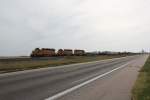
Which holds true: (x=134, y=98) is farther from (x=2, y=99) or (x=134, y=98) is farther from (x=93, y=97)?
(x=2, y=99)

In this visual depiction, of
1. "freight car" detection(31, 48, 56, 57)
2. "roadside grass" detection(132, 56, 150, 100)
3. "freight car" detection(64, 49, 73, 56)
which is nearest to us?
"roadside grass" detection(132, 56, 150, 100)

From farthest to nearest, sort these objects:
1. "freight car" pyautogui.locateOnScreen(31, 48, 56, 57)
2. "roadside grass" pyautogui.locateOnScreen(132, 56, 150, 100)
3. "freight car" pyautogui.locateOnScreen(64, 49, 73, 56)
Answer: "freight car" pyautogui.locateOnScreen(64, 49, 73, 56), "freight car" pyautogui.locateOnScreen(31, 48, 56, 57), "roadside grass" pyautogui.locateOnScreen(132, 56, 150, 100)

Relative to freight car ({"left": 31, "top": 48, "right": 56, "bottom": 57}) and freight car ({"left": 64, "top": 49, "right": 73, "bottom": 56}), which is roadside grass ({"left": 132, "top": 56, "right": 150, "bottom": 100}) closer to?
freight car ({"left": 31, "top": 48, "right": 56, "bottom": 57})

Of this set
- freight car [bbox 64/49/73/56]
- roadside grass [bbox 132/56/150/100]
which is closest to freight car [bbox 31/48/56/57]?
freight car [bbox 64/49/73/56]

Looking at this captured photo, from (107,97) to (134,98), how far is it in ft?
3.29

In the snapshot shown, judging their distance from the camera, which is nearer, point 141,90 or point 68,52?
point 141,90

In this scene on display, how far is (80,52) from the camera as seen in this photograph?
370ft

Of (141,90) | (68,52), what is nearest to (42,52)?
(68,52)

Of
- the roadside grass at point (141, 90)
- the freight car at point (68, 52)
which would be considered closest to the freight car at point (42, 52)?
the freight car at point (68, 52)

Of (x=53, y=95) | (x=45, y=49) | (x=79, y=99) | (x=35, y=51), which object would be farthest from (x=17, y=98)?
(x=45, y=49)

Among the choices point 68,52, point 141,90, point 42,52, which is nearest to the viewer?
point 141,90

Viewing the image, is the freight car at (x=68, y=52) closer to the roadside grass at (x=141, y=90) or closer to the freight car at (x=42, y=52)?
the freight car at (x=42, y=52)

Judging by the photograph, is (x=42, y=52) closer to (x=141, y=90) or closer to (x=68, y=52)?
(x=68, y=52)

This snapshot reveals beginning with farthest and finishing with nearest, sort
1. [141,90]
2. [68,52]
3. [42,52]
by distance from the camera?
[68,52] < [42,52] < [141,90]
